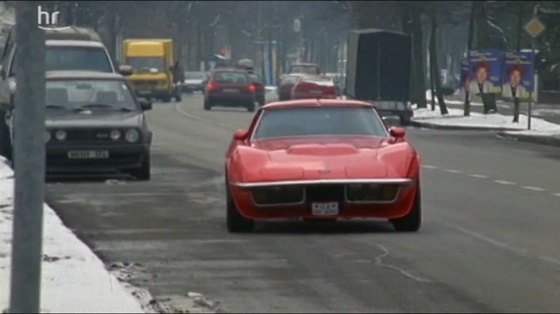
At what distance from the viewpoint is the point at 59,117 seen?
23.8 m

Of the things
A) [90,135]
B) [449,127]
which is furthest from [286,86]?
[90,135]

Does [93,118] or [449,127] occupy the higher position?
[93,118]

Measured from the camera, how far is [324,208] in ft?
51.2

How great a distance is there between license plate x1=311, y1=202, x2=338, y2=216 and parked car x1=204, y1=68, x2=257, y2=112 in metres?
48.0

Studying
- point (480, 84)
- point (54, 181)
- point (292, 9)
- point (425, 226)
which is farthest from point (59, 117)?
point (292, 9)

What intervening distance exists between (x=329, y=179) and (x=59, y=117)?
29.4ft

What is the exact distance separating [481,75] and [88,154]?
28.4m

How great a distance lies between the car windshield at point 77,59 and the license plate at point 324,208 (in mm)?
14035

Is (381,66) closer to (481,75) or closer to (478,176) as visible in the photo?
(481,75)

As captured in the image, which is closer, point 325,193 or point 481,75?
point 325,193

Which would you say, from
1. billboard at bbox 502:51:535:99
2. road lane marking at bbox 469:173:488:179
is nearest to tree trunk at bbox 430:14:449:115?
billboard at bbox 502:51:535:99

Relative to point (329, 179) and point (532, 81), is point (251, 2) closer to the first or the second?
point (532, 81)

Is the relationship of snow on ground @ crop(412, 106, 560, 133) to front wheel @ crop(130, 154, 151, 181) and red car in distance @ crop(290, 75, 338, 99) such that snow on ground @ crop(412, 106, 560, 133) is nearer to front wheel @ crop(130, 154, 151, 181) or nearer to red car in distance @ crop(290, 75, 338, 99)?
red car in distance @ crop(290, 75, 338, 99)

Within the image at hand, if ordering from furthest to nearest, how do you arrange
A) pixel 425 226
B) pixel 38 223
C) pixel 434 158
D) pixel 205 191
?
pixel 434 158, pixel 205 191, pixel 425 226, pixel 38 223
